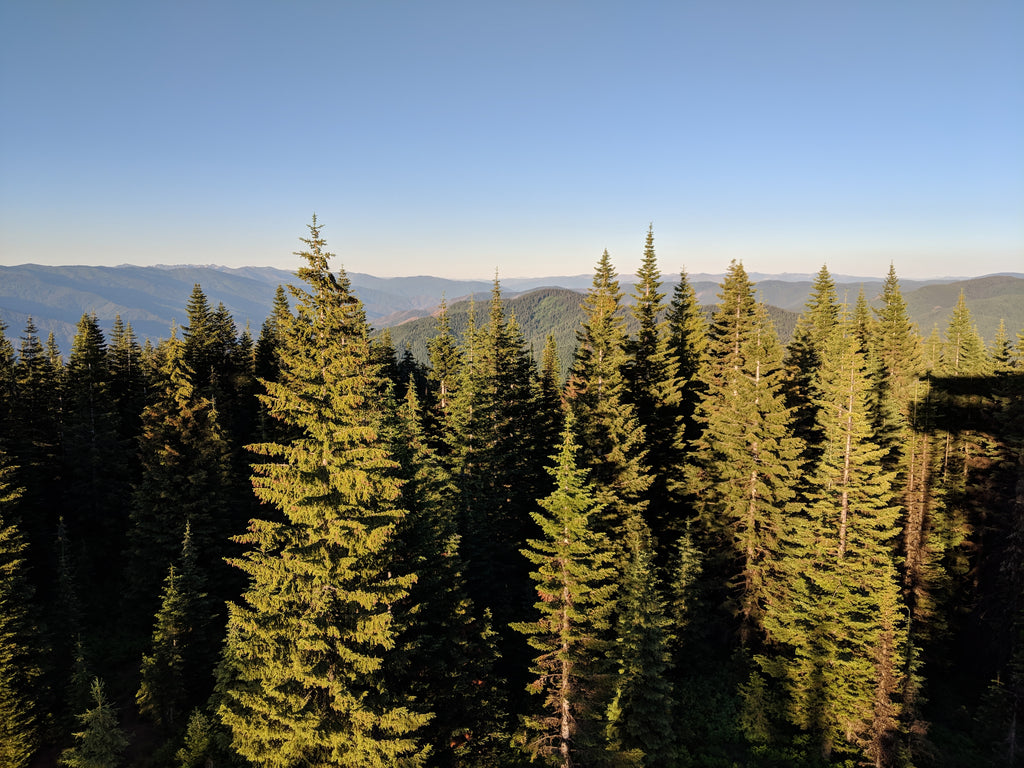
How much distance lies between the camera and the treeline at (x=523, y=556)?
51.0 ft

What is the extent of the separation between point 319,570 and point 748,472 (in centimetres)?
2419

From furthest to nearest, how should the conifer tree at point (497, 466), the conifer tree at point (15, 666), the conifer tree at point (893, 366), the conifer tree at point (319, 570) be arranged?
the conifer tree at point (893, 366) → the conifer tree at point (497, 466) → the conifer tree at point (15, 666) → the conifer tree at point (319, 570)

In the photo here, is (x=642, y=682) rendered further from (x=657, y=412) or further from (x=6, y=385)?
(x=6, y=385)

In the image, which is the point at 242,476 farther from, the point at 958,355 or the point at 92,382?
the point at 958,355

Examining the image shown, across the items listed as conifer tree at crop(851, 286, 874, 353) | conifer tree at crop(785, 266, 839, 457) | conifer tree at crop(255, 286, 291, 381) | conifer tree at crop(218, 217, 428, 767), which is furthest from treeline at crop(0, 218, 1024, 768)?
conifer tree at crop(255, 286, 291, 381)

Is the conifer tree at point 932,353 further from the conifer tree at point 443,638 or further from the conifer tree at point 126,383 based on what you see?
the conifer tree at point 126,383

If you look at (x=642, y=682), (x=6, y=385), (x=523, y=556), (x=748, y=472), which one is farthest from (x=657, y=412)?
(x=6, y=385)

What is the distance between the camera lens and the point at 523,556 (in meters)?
32.8

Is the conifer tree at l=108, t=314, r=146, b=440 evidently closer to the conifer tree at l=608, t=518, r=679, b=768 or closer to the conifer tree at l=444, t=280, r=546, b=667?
the conifer tree at l=444, t=280, r=546, b=667

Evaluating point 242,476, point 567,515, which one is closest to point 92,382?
point 242,476

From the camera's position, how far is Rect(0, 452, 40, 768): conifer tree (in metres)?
24.3

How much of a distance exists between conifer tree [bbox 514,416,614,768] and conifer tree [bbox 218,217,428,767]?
530cm

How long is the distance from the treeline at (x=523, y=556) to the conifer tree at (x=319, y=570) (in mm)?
100

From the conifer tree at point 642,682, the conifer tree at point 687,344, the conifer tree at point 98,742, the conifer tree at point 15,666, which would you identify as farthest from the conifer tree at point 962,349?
the conifer tree at point 15,666
